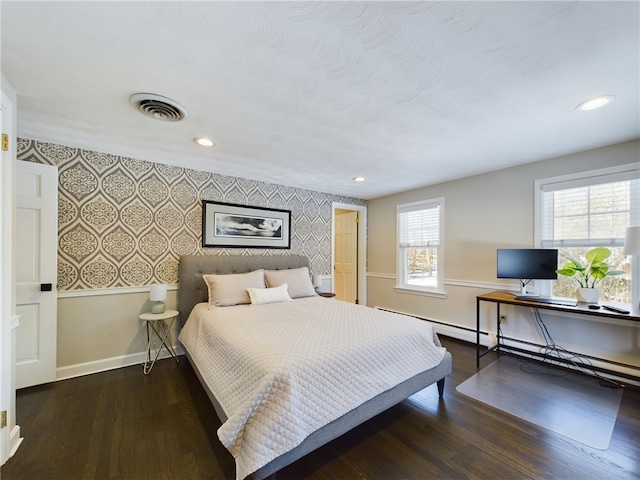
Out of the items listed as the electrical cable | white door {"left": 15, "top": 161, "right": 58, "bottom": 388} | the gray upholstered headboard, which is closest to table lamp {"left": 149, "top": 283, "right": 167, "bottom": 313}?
the gray upholstered headboard

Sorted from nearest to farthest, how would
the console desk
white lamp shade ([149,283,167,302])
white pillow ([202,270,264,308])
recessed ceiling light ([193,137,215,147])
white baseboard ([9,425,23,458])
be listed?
white baseboard ([9,425,23,458]) < the console desk < recessed ceiling light ([193,137,215,147]) < white lamp shade ([149,283,167,302]) < white pillow ([202,270,264,308])

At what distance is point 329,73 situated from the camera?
1561mm

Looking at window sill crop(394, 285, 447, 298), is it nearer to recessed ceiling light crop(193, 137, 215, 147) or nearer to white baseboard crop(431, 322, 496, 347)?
white baseboard crop(431, 322, 496, 347)

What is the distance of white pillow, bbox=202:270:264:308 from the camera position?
2.96 m

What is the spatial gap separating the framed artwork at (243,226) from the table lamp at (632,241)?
3.70 m

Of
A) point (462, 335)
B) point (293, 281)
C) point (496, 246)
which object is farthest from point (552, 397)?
point (293, 281)

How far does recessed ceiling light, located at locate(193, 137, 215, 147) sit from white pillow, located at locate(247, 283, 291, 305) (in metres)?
1.62

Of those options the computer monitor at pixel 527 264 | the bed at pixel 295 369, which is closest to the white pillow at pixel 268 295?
the bed at pixel 295 369

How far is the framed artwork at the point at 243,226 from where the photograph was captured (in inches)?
138

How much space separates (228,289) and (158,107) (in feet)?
6.17

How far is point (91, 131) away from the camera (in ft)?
7.69

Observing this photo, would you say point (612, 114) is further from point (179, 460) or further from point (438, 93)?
point (179, 460)

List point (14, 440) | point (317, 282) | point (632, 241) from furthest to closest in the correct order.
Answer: point (317, 282) → point (632, 241) → point (14, 440)

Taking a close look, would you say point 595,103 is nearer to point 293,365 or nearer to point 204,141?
point 293,365
